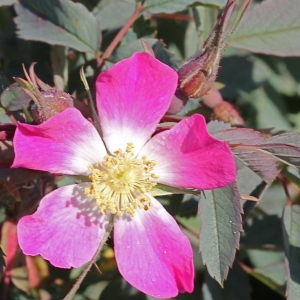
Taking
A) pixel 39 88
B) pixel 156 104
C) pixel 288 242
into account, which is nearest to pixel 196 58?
pixel 156 104

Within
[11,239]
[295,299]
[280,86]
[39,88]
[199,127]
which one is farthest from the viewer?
[280,86]

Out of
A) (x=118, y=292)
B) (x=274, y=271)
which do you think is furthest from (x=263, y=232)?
(x=118, y=292)

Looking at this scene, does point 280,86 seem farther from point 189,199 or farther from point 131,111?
point 131,111

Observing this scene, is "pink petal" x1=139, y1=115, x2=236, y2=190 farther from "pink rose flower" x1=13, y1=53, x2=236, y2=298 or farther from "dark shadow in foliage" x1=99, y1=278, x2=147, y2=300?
"dark shadow in foliage" x1=99, y1=278, x2=147, y2=300

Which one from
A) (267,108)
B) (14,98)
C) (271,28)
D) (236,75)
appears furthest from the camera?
(267,108)

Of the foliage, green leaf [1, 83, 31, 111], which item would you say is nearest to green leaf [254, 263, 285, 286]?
the foliage

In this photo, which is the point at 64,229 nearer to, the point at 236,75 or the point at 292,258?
the point at 292,258

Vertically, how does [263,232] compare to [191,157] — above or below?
below
